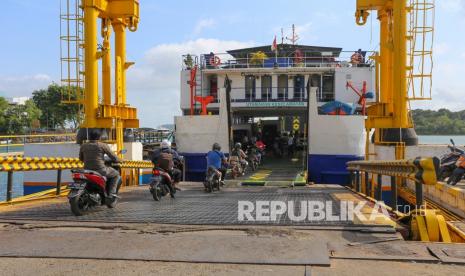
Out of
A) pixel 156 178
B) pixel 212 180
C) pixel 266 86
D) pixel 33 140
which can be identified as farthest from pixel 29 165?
pixel 33 140

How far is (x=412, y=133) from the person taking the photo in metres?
12.1

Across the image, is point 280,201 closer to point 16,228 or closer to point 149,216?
point 149,216

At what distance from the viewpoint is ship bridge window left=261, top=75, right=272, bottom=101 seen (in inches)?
888

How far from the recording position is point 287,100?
2184 centimetres

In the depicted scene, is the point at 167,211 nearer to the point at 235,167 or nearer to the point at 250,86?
the point at 235,167

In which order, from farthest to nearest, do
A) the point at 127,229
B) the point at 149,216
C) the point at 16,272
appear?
1. the point at 149,216
2. the point at 127,229
3. the point at 16,272

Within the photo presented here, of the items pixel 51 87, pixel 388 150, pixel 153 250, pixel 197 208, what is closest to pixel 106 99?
pixel 197 208

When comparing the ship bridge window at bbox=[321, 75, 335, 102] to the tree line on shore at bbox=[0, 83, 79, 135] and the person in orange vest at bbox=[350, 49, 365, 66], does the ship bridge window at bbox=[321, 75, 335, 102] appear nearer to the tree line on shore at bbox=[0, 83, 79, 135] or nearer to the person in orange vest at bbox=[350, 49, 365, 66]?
the person in orange vest at bbox=[350, 49, 365, 66]

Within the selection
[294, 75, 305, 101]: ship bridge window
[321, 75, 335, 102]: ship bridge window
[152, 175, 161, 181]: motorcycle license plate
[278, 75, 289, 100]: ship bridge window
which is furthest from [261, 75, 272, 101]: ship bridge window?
[152, 175, 161, 181]: motorcycle license plate

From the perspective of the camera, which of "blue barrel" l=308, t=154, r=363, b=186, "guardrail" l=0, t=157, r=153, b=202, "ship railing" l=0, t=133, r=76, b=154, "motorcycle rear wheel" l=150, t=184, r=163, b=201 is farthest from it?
"ship railing" l=0, t=133, r=76, b=154

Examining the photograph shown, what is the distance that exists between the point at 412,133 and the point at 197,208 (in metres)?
7.08

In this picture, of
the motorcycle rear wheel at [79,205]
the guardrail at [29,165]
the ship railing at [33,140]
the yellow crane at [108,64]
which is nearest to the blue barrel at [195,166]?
the yellow crane at [108,64]

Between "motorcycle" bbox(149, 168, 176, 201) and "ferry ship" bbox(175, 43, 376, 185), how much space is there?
6828 mm

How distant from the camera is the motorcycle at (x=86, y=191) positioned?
22.0 ft
